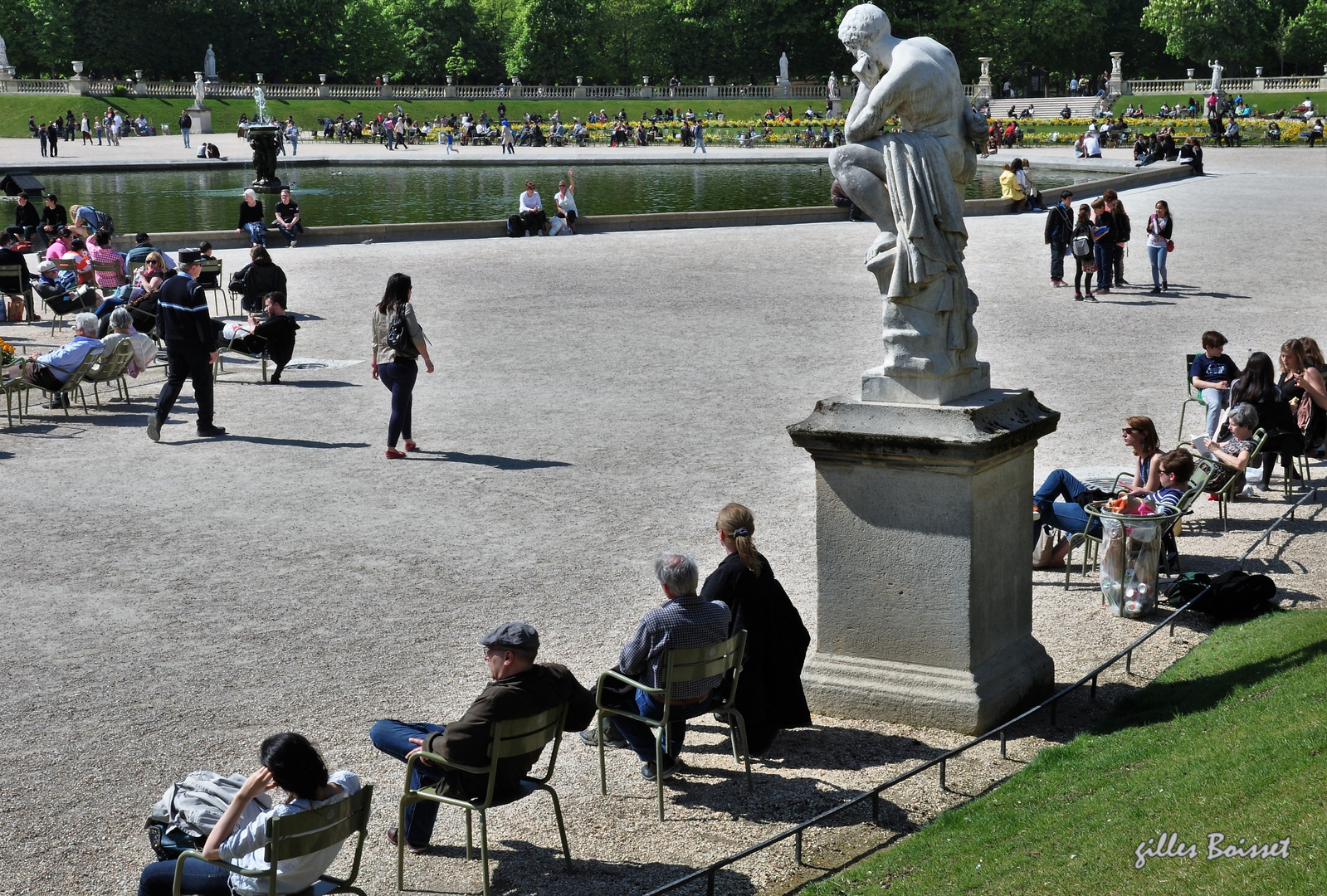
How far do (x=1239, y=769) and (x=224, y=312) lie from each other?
57.4 ft

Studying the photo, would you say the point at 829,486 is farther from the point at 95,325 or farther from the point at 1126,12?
the point at 1126,12

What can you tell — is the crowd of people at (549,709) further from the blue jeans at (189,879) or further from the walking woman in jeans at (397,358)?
the walking woman in jeans at (397,358)

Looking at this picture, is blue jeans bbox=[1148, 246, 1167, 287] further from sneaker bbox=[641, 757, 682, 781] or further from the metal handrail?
sneaker bbox=[641, 757, 682, 781]

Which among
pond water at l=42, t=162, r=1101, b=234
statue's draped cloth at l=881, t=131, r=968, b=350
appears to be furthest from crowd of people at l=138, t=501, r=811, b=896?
pond water at l=42, t=162, r=1101, b=234

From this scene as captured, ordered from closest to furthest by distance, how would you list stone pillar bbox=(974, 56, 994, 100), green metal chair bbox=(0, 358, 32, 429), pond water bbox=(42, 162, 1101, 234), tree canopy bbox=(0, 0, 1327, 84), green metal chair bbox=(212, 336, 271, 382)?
green metal chair bbox=(0, 358, 32, 429) → green metal chair bbox=(212, 336, 271, 382) → pond water bbox=(42, 162, 1101, 234) → stone pillar bbox=(974, 56, 994, 100) → tree canopy bbox=(0, 0, 1327, 84)

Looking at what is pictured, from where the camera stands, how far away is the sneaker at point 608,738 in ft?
21.3

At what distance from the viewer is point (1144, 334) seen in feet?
56.1

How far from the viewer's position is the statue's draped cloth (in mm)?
6398

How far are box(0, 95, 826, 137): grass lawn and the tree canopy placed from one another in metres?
10.6

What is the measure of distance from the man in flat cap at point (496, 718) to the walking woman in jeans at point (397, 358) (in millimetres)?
6508

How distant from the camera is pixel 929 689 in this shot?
6.66 m

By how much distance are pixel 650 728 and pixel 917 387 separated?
1991mm

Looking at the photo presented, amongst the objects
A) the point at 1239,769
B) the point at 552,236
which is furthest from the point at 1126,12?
the point at 1239,769

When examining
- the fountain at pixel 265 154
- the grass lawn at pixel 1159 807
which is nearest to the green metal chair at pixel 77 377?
the grass lawn at pixel 1159 807
